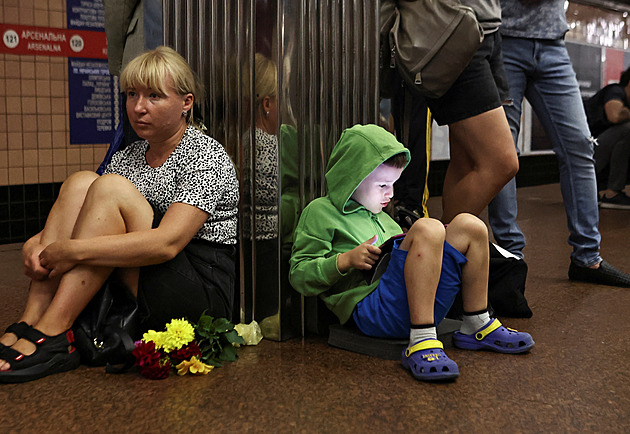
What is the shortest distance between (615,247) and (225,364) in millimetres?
2736

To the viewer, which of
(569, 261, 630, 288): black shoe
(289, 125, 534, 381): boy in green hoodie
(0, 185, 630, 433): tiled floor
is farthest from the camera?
(569, 261, 630, 288): black shoe

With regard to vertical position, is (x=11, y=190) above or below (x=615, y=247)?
above

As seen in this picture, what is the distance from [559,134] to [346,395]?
172 cm

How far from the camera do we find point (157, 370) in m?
1.92

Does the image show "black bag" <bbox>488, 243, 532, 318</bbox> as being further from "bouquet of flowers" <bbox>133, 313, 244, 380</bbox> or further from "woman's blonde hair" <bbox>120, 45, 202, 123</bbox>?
"woman's blonde hair" <bbox>120, 45, 202, 123</bbox>

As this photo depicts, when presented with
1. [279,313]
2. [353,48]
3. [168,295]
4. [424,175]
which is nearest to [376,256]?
[279,313]

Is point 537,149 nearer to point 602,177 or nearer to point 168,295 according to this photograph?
point 602,177

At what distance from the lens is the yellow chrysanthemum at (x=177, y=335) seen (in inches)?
77.0

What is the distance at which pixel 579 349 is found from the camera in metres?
2.23

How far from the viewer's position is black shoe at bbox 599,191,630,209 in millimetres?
6029

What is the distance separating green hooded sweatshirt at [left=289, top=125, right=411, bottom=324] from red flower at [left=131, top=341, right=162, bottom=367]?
A: 0.45 m

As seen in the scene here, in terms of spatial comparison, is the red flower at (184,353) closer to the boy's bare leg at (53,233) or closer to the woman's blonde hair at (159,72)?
the boy's bare leg at (53,233)

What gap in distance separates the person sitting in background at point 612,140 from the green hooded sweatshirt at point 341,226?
440 cm

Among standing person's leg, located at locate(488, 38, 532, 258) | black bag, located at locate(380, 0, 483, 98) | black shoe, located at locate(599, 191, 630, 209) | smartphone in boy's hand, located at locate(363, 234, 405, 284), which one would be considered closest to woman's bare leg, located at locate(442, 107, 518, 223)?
black bag, located at locate(380, 0, 483, 98)
